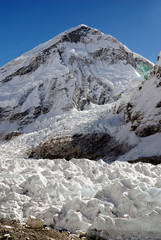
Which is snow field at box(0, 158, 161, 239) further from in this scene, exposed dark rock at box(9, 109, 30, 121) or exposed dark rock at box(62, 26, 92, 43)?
exposed dark rock at box(62, 26, 92, 43)

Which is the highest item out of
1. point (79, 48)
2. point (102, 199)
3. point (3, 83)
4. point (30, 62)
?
point (79, 48)

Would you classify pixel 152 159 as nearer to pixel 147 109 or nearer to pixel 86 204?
pixel 147 109

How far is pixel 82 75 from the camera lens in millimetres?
60719

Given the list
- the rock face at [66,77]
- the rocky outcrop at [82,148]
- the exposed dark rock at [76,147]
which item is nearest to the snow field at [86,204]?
the rocky outcrop at [82,148]

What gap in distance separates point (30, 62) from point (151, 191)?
63220mm

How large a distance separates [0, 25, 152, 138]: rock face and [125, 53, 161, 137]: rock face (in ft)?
76.7

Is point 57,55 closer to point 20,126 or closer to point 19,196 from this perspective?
point 20,126

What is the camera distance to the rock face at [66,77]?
46.9m

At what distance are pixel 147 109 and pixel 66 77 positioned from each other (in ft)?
112

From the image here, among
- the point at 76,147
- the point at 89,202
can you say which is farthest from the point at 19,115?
the point at 89,202

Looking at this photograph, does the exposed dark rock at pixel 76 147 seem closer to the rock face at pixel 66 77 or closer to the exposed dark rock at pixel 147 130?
the exposed dark rock at pixel 147 130

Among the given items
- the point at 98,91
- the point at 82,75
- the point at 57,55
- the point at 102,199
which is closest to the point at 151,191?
the point at 102,199

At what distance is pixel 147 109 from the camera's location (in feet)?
65.8

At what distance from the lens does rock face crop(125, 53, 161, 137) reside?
19.1 meters
